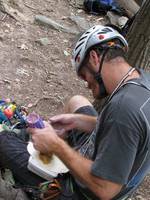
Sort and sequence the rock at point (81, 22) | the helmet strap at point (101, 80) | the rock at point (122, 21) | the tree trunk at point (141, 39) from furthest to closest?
the rock at point (122, 21) → the rock at point (81, 22) → the tree trunk at point (141, 39) → the helmet strap at point (101, 80)

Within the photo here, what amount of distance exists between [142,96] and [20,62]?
418 cm

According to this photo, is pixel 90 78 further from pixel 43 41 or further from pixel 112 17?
pixel 112 17

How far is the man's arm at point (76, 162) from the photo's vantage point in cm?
348

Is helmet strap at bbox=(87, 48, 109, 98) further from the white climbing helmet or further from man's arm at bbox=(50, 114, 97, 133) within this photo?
man's arm at bbox=(50, 114, 97, 133)

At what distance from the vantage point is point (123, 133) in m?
3.28

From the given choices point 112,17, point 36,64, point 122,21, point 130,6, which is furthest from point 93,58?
point 130,6

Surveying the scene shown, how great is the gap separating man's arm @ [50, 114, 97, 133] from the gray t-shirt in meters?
0.92

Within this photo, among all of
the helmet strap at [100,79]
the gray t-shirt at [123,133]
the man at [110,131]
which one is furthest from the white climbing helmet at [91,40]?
the gray t-shirt at [123,133]

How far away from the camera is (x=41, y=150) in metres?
3.80

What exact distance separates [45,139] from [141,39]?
2.44m

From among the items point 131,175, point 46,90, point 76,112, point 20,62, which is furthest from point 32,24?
point 131,175

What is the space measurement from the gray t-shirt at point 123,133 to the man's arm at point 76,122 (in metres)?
0.92

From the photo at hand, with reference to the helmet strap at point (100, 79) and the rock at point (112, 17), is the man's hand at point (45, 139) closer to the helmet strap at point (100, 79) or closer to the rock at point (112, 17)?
the helmet strap at point (100, 79)

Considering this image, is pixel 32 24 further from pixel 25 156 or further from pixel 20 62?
pixel 25 156
